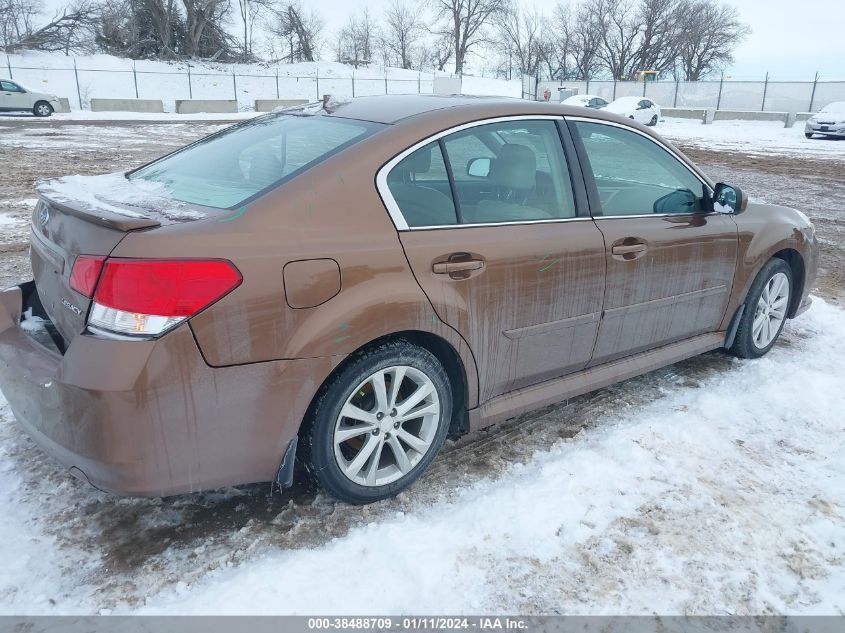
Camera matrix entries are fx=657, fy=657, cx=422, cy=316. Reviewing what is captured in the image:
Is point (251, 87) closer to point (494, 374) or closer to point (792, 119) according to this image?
point (792, 119)

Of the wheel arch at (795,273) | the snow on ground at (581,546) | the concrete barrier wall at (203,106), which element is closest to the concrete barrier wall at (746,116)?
the concrete barrier wall at (203,106)

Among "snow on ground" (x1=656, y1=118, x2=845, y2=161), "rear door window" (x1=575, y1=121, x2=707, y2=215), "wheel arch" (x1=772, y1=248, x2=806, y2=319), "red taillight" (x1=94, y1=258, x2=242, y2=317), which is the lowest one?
"snow on ground" (x1=656, y1=118, x2=845, y2=161)

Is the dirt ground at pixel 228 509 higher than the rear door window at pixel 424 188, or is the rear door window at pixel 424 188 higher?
the rear door window at pixel 424 188

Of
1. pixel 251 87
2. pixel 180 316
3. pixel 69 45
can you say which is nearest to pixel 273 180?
pixel 180 316

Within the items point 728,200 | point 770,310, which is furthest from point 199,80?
point 728,200

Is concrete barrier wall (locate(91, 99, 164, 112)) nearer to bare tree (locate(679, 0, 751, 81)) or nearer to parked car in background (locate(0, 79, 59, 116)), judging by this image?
parked car in background (locate(0, 79, 59, 116))

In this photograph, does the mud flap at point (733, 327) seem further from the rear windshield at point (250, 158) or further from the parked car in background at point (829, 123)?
the parked car in background at point (829, 123)

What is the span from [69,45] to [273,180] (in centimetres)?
5625

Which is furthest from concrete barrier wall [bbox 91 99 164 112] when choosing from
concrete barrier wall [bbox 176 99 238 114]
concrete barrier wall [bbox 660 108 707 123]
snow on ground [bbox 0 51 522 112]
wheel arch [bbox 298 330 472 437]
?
wheel arch [bbox 298 330 472 437]

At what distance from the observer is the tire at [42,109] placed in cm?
2800

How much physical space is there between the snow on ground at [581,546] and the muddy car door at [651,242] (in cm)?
57

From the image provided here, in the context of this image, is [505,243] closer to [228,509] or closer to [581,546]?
[581,546]

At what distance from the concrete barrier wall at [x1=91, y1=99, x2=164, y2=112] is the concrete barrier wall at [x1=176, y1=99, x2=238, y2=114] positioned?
4.02ft

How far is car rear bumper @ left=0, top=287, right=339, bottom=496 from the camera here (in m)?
2.08
